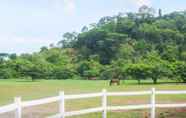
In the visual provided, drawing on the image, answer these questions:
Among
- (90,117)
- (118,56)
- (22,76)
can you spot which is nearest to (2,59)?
(22,76)

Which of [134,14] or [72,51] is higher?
[134,14]

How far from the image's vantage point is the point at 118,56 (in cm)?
9975

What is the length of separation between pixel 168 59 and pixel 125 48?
13111 mm

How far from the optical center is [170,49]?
90.4 meters

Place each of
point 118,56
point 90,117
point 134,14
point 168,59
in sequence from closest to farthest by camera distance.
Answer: point 90,117, point 168,59, point 118,56, point 134,14

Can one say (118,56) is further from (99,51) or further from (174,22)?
(174,22)

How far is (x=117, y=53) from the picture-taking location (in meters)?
103

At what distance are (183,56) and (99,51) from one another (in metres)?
27.2

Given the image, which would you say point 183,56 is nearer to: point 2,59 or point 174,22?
point 174,22

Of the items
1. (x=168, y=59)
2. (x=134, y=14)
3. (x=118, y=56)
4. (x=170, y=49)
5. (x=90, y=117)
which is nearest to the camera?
(x=90, y=117)

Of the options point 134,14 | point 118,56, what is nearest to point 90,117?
point 118,56

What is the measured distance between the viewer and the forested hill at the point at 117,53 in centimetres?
7494

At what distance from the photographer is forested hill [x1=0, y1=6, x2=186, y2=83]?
7494 cm

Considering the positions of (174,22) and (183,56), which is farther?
(174,22)
